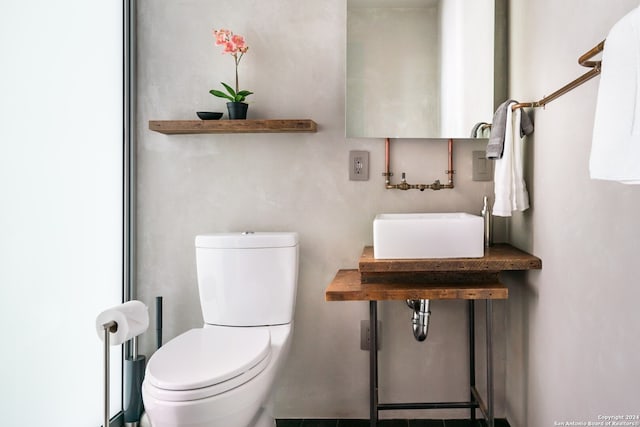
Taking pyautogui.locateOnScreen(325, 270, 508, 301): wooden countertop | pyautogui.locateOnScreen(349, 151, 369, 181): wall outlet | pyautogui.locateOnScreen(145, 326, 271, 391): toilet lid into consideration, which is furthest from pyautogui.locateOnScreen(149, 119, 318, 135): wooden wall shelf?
pyautogui.locateOnScreen(145, 326, 271, 391): toilet lid

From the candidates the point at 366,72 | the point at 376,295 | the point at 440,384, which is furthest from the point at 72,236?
the point at 440,384

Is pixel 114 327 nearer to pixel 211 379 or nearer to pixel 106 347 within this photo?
pixel 106 347

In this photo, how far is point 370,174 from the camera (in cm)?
204

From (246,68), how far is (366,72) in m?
0.54

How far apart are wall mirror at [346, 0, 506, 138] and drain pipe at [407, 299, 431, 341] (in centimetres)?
71

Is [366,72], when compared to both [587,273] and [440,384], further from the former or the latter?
[440,384]

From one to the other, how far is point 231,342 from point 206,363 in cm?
18

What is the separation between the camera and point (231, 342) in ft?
5.34

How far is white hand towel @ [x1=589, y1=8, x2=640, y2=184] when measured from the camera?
864 millimetres

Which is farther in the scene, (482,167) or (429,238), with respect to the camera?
(482,167)

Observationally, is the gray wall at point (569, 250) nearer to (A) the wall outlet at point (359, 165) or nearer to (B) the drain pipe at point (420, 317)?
(B) the drain pipe at point (420, 317)

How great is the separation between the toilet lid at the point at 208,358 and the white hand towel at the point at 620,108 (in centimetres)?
111

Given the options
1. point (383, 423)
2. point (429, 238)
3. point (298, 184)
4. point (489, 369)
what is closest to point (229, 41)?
point (298, 184)

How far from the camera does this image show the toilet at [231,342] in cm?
134
